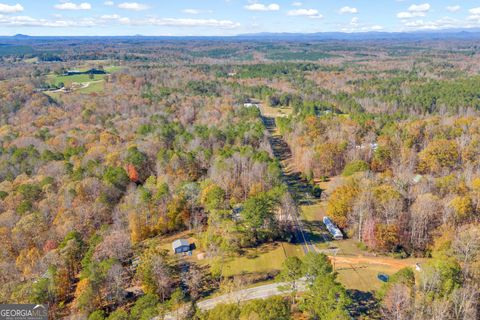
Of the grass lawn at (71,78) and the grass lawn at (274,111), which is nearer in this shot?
the grass lawn at (274,111)

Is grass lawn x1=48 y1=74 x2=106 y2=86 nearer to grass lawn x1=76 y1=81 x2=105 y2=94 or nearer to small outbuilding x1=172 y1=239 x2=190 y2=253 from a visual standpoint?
grass lawn x1=76 y1=81 x2=105 y2=94

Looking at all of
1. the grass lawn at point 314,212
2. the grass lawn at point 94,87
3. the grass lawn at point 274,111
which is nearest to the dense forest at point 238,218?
the grass lawn at point 314,212

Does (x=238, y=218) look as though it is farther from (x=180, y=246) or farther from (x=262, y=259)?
(x=180, y=246)

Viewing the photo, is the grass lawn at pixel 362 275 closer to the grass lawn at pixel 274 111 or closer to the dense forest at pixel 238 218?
the dense forest at pixel 238 218

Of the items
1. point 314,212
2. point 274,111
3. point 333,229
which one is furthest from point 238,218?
point 274,111

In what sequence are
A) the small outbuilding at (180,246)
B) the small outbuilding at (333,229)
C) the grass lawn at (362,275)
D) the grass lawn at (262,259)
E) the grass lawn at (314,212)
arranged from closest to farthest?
the grass lawn at (362,275) → the grass lawn at (262,259) → the small outbuilding at (180,246) → the small outbuilding at (333,229) → the grass lawn at (314,212)

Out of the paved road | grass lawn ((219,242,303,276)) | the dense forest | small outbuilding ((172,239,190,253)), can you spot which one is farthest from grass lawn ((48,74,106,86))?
grass lawn ((219,242,303,276))

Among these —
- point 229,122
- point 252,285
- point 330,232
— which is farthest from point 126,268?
point 229,122

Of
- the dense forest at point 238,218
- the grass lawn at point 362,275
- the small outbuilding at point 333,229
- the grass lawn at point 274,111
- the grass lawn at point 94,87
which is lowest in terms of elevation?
the grass lawn at point 362,275

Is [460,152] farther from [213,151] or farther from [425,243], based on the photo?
→ [213,151]

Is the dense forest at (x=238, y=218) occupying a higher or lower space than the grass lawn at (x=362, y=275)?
higher

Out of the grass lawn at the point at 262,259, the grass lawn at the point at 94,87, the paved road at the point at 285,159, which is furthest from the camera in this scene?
the grass lawn at the point at 94,87
